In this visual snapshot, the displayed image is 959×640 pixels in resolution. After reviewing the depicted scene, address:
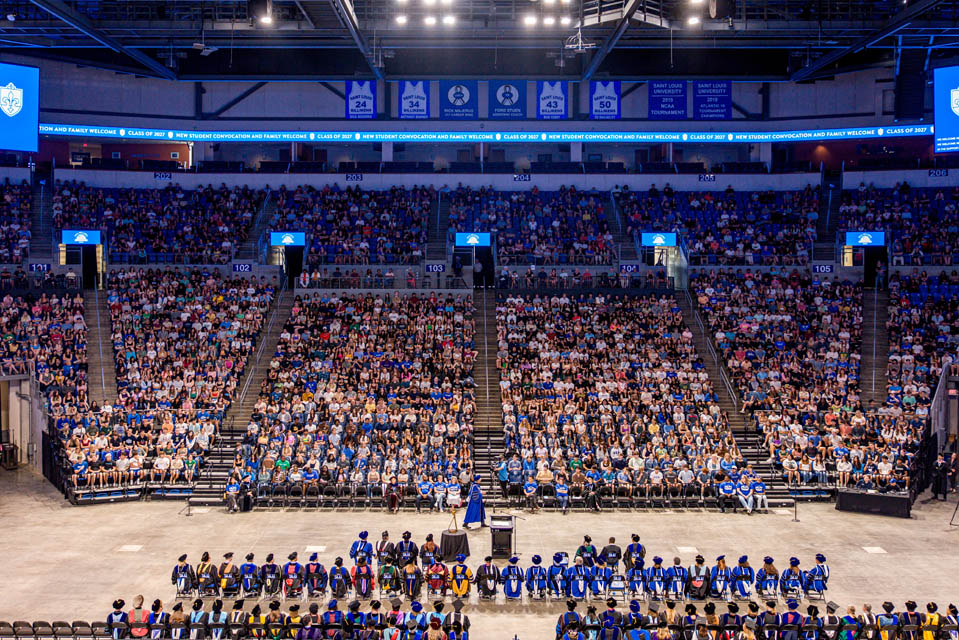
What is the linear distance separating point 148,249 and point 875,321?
32.6 metres

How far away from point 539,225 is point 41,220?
963 inches

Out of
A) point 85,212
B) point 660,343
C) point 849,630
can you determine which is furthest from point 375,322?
point 849,630

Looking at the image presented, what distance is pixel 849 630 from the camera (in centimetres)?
1587

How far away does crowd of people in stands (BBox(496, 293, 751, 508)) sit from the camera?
1130 inches

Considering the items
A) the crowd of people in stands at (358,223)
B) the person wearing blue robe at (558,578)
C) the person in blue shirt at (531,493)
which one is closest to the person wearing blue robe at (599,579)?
the person wearing blue robe at (558,578)

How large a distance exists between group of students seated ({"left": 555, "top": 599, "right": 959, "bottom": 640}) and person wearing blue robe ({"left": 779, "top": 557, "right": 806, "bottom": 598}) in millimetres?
2707

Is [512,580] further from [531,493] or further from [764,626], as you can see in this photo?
[531,493]

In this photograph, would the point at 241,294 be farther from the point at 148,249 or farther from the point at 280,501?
the point at 280,501

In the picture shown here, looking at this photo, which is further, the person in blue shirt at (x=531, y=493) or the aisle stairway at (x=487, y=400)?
the aisle stairway at (x=487, y=400)

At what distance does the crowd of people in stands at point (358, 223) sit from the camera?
44.6m

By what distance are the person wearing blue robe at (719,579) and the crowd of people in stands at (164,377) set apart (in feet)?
55.0

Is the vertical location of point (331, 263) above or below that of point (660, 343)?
above

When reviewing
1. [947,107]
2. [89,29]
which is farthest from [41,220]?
[947,107]

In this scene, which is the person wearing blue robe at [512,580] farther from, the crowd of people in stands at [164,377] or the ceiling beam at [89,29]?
the ceiling beam at [89,29]
